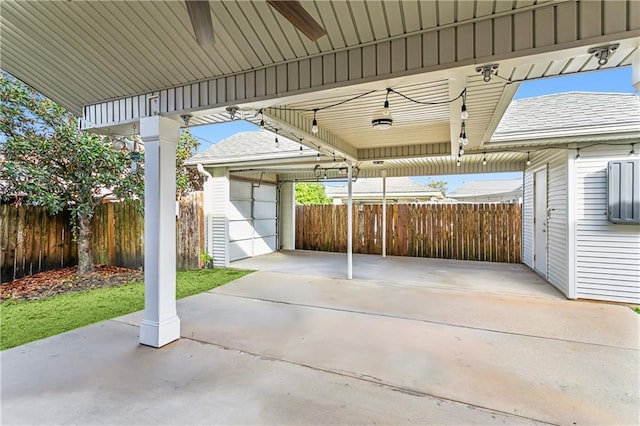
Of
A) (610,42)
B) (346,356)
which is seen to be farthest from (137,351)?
(610,42)

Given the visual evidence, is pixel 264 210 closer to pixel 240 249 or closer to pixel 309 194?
pixel 240 249

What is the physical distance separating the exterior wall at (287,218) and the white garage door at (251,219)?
351 mm

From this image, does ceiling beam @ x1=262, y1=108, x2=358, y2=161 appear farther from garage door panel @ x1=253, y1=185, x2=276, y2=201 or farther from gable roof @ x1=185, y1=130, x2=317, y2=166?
garage door panel @ x1=253, y1=185, x2=276, y2=201

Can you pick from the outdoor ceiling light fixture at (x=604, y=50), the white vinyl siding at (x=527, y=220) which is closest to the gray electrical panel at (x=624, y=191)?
the white vinyl siding at (x=527, y=220)

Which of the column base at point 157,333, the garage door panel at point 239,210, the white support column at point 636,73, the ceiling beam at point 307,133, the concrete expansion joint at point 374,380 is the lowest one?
the concrete expansion joint at point 374,380

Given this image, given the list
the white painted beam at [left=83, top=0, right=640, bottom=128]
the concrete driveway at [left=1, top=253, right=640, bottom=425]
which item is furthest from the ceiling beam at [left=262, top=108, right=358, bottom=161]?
the concrete driveway at [left=1, top=253, right=640, bottom=425]

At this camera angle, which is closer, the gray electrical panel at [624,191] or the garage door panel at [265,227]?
the gray electrical panel at [624,191]

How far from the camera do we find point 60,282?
609 centimetres

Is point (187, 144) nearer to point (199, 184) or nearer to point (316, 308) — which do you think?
point (199, 184)

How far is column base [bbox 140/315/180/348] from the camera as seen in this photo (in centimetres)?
336

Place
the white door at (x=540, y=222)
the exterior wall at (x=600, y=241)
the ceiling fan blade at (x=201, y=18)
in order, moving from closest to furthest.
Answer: the ceiling fan blade at (x=201, y=18)
the exterior wall at (x=600, y=241)
the white door at (x=540, y=222)

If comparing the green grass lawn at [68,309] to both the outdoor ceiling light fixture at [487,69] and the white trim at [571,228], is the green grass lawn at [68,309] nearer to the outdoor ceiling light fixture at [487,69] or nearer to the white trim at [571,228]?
the outdoor ceiling light fixture at [487,69]

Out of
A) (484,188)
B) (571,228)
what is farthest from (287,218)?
(484,188)

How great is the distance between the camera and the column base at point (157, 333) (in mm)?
3355
